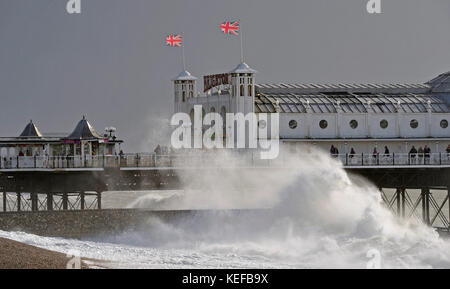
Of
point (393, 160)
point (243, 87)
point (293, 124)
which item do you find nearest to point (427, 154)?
point (393, 160)

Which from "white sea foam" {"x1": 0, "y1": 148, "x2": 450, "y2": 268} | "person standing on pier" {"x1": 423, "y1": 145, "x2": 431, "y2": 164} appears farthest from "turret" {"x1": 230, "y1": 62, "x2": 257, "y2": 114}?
"person standing on pier" {"x1": 423, "y1": 145, "x2": 431, "y2": 164}

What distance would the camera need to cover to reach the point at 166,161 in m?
70.4

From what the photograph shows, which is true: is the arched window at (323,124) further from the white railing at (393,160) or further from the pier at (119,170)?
the pier at (119,170)

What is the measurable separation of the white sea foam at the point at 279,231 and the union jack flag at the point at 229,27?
10805 mm

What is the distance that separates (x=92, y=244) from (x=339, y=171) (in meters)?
17.3

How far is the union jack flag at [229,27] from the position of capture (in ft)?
257

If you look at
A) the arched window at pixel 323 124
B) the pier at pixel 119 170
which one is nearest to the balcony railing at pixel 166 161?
the pier at pixel 119 170

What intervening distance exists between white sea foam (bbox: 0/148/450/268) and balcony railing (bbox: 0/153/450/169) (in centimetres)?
95

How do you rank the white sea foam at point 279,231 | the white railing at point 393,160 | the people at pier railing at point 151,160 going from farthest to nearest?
1. the white railing at point 393,160
2. the people at pier railing at point 151,160
3. the white sea foam at point 279,231

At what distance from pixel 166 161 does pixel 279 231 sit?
8.98m

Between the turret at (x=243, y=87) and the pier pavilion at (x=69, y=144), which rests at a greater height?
the turret at (x=243, y=87)

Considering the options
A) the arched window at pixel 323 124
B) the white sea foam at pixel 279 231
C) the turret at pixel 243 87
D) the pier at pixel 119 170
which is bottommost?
the white sea foam at pixel 279 231

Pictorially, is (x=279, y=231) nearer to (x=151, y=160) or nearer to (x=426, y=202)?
(x=151, y=160)
